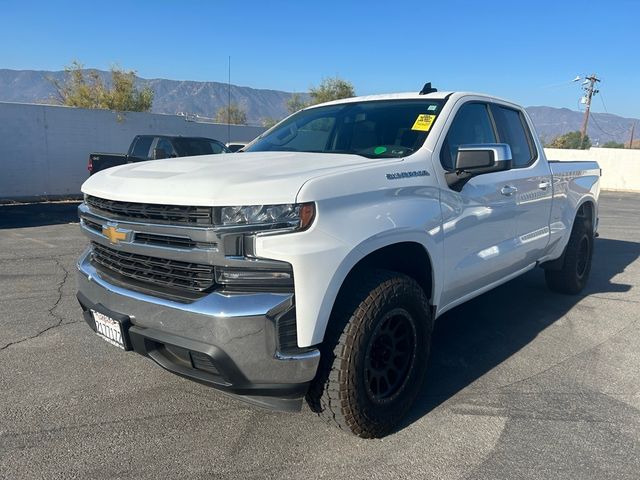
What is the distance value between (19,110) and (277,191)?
49.0 ft

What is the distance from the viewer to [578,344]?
14.6 feet

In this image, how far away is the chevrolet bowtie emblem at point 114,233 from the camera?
2.75 m

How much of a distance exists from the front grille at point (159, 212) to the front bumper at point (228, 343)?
0.37 m

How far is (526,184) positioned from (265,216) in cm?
281

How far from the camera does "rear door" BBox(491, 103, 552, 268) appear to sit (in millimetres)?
4316

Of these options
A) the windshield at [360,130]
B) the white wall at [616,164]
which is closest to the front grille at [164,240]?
the windshield at [360,130]

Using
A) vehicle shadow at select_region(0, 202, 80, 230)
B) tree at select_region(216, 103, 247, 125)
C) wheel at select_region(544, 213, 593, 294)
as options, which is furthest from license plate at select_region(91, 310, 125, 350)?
tree at select_region(216, 103, 247, 125)

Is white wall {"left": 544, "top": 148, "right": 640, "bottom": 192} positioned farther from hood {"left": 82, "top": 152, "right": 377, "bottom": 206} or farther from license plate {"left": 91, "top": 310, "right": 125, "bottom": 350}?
license plate {"left": 91, "top": 310, "right": 125, "bottom": 350}

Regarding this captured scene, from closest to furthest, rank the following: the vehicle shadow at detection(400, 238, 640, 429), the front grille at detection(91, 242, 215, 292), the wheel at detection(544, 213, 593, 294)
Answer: the front grille at detection(91, 242, 215, 292) → the vehicle shadow at detection(400, 238, 640, 429) → the wheel at detection(544, 213, 593, 294)

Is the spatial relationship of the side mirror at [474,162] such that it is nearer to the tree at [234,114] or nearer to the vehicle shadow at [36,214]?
the vehicle shadow at [36,214]

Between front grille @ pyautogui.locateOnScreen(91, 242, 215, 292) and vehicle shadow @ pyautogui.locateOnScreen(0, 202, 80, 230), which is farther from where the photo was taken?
vehicle shadow @ pyautogui.locateOnScreen(0, 202, 80, 230)

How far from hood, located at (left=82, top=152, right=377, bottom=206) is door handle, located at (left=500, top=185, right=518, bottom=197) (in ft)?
4.47

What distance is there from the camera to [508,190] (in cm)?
404

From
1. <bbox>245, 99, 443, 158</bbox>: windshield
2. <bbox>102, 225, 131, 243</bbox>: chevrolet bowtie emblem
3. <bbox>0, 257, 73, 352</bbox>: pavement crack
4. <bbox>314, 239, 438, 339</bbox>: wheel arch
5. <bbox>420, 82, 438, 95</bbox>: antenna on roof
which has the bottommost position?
<bbox>0, 257, 73, 352</bbox>: pavement crack
